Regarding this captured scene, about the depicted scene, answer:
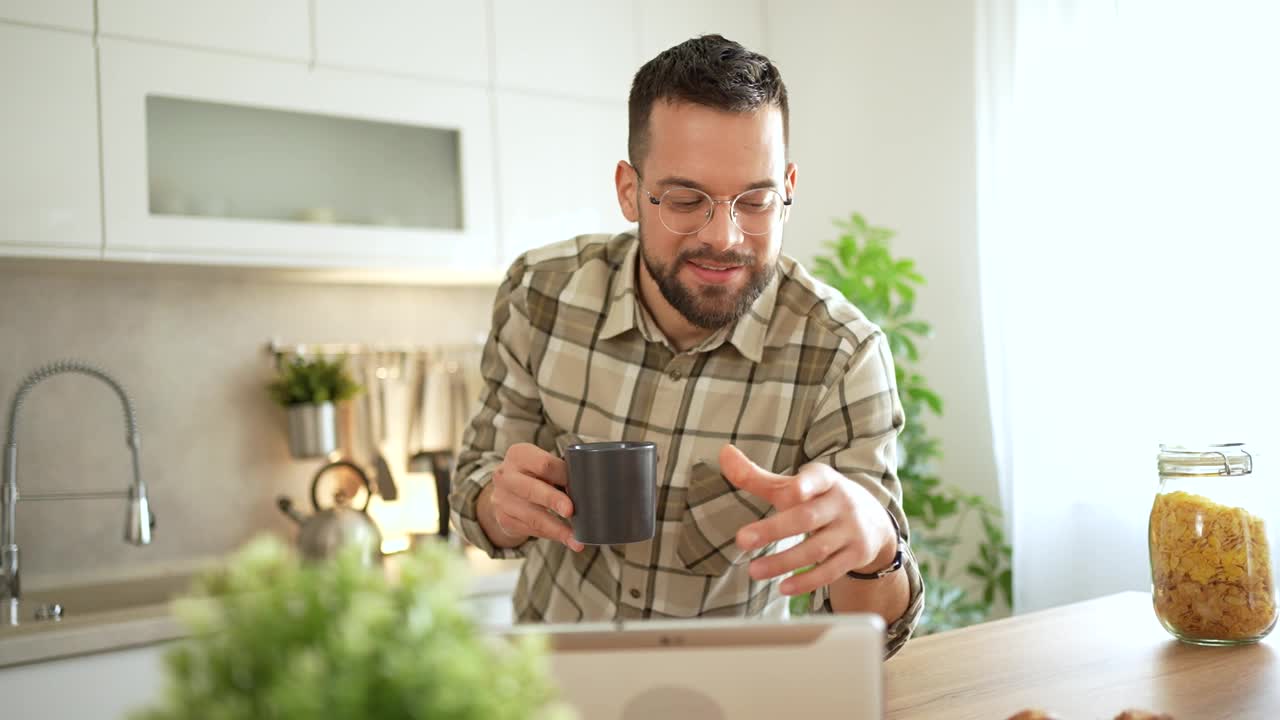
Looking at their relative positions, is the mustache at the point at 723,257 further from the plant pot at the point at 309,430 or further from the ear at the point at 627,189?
the plant pot at the point at 309,430

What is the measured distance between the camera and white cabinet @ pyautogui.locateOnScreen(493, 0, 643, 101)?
2648 millimetres

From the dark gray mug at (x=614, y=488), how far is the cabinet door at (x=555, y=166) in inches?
68.8

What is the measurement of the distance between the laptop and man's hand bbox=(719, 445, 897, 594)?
0.23 metres

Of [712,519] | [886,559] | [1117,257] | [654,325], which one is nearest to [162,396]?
[654,325]

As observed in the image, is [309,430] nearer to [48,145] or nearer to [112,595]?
[112,595]

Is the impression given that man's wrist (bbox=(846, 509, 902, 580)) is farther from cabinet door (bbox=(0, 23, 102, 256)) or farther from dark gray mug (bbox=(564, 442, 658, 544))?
cabinet door (bbox=(0, 23, 102, 256))

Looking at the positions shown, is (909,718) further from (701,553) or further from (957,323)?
(957,323)

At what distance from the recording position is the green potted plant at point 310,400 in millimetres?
2697

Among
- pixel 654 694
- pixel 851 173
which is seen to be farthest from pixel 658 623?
pixel 851 173

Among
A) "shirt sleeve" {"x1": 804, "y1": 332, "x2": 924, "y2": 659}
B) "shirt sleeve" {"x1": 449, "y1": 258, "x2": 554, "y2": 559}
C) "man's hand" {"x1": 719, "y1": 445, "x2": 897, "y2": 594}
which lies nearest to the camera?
"man's hand" {"x1": 719, "y1": 445, "x2": 897, "y2": 594}

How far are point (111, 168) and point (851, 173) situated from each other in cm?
196

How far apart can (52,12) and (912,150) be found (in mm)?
2096

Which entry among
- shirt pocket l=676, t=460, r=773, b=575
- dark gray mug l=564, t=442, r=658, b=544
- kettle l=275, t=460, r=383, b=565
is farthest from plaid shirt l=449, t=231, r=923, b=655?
kettle l=275, t=460, r=383, b=565

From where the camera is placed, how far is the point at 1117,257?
220 cm
